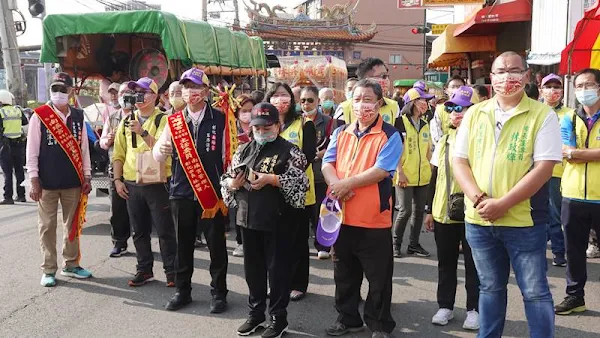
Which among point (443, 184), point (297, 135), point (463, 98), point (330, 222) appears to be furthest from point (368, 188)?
point (297, 135)

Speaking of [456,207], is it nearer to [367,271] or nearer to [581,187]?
[367,271]

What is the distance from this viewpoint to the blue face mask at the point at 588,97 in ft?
15.9

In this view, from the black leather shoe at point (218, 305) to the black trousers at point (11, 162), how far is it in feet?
22.9

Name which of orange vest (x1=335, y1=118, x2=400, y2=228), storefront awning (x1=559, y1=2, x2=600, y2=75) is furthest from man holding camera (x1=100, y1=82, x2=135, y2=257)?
storefront awning (x1=559, y1=2, x2=600, y2=75)

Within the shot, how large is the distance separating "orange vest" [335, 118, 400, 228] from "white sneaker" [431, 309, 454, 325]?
987mm

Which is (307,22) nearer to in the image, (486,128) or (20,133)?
(20,133)

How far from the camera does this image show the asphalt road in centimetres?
445

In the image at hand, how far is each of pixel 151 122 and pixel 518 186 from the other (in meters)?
3.56

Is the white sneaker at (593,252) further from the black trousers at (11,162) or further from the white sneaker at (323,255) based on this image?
the black trousers at (11,162)

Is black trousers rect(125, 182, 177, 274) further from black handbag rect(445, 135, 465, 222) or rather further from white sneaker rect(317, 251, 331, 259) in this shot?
black handbag rect(445, 135, 465, 222)

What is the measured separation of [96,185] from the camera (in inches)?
327

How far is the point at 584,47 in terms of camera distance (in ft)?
24.3

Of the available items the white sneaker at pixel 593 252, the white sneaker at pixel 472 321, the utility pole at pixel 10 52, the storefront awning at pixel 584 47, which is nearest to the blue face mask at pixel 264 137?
the white sneaker at pixel 472 321

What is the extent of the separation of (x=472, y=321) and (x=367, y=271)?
3.22ft
